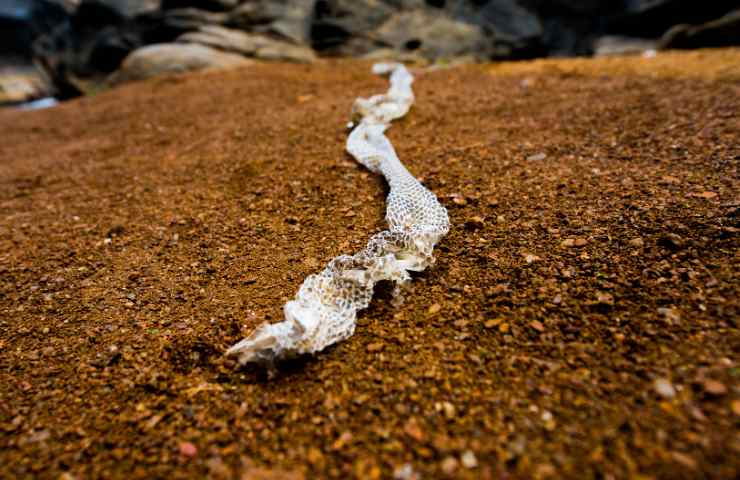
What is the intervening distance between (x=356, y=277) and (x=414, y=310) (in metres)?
0.21

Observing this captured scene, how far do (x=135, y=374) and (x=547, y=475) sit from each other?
1103 millimetres

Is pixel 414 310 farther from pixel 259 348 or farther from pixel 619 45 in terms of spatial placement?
pixel 619 45

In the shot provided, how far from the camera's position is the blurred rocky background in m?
5.78

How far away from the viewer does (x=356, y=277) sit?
1.25 metres

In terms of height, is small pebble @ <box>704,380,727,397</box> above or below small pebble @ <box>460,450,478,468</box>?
above

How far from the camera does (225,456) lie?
909 millimetres

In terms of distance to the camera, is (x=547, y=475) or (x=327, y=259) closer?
(x=547, y=475)

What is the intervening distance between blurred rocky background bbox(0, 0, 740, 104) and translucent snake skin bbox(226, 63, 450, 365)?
506cm

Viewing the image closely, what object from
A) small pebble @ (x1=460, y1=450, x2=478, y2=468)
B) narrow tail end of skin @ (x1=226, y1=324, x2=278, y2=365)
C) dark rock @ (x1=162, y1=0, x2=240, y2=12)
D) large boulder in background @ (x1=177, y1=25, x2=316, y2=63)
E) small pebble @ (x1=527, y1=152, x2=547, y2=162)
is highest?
dark rock @ (x1=162, y1=0, x2=240, y2=12)

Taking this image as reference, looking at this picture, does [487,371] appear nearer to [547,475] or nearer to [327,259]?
[547,475]

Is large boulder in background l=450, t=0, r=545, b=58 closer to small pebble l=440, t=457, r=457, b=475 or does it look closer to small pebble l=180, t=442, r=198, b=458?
small pebble l=440, t=457, r=457, b=475

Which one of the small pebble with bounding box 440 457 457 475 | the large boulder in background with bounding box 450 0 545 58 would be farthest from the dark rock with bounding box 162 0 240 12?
the small pebble with bounding box 440 457 457 475

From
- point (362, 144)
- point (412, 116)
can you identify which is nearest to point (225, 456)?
point (362, 144)

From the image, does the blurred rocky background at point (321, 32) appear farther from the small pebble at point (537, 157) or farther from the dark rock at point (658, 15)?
the small pebble at point (537, 157)
